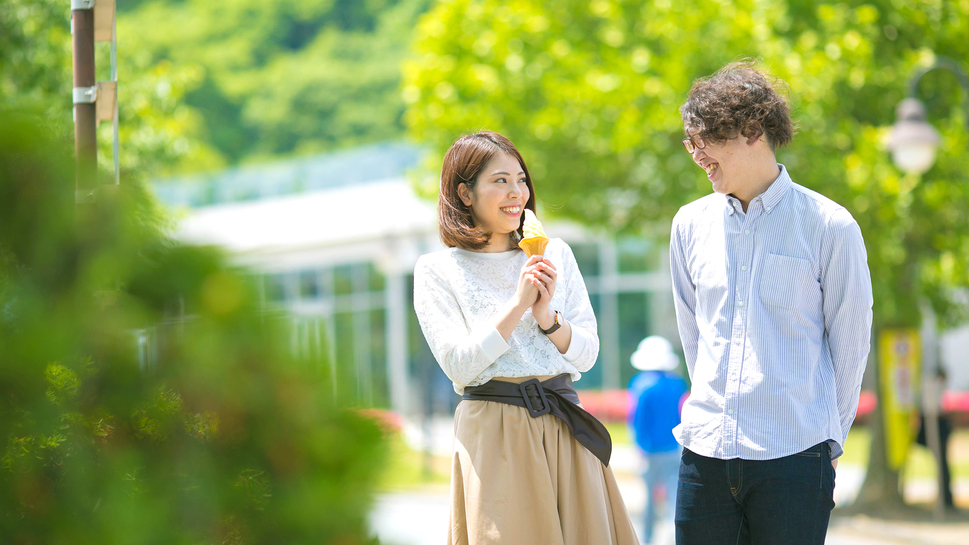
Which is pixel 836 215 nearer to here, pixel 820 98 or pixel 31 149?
pixel 31 149

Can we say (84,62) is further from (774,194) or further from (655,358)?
(655,358)

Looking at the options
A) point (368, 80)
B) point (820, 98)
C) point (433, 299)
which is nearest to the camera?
point (433, 299)

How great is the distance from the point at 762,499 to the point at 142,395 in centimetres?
186

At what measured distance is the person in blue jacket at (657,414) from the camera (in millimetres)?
7293

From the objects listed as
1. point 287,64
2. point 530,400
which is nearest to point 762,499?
point 530,400

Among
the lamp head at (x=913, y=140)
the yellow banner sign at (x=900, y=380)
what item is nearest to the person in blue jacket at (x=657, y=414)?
the lamp head at (x=913, y=140)

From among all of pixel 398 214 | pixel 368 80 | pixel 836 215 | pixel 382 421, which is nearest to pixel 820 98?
pixel 836 215

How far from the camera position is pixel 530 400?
2.61 meters

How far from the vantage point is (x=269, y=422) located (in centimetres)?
93

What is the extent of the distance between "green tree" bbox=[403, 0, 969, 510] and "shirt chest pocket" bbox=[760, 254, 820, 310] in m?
6.57

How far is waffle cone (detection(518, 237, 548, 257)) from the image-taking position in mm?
2592

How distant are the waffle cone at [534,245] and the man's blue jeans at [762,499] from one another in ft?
2.38

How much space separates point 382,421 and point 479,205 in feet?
6.07

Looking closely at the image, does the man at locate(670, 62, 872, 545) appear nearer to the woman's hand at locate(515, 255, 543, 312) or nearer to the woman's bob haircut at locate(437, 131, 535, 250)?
the woman's hand at locate(515, 255, 543, 312)
